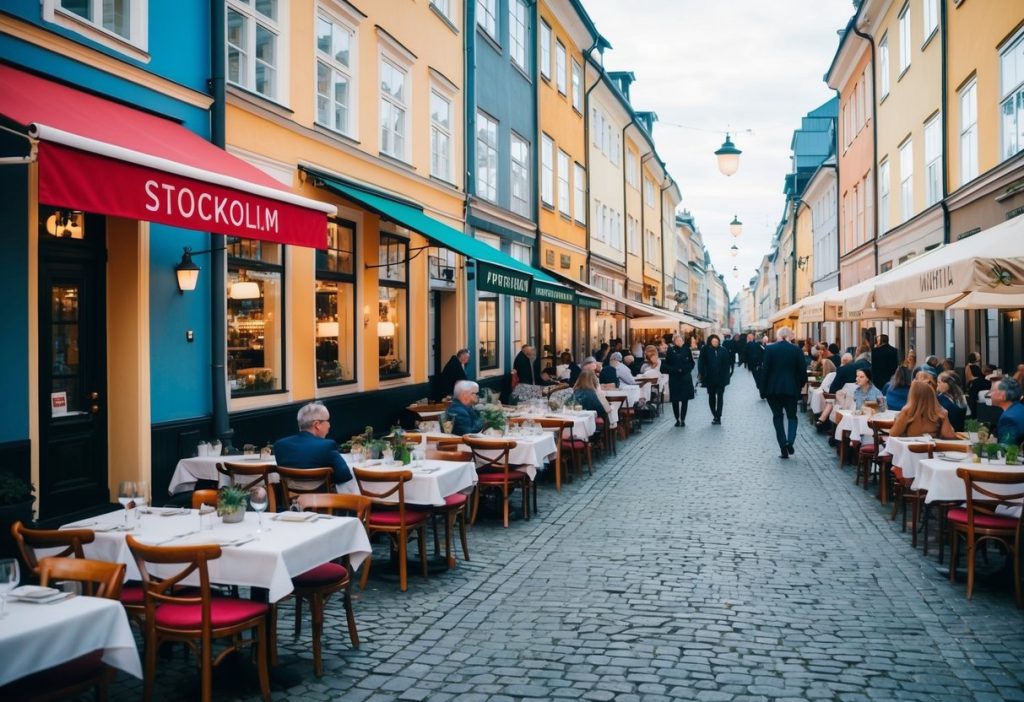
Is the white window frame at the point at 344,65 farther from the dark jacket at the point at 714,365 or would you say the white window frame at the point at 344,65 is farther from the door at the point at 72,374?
the dark jacket at the point at 714,365

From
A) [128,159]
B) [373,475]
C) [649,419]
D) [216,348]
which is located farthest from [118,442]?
[649,419]

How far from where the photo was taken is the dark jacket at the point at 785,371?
47.5 ft

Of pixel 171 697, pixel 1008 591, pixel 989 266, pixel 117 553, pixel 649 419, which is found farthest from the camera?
pixel 649 419

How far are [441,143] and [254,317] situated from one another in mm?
7584

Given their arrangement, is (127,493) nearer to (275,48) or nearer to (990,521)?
(990,521)

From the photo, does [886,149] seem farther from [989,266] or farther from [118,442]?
[118,442]

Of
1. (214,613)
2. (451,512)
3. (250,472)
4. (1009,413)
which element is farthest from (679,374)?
(214,613)

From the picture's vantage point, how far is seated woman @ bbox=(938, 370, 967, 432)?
1059 centimetres

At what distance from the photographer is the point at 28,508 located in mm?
6320

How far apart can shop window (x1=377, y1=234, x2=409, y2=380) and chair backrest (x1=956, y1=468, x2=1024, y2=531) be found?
9.06 metres

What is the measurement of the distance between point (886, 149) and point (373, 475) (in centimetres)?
2235

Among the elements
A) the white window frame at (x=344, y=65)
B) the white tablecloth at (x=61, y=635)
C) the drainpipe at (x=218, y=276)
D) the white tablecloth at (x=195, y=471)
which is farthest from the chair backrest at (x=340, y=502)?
the white window frame at (x=344, y=65)

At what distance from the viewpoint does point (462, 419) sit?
408 inches

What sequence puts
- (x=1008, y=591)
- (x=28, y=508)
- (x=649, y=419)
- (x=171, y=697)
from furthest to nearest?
(x=649, y=419), (x=1008, y=591), (x=28, y=508), (x=171, y=697)
